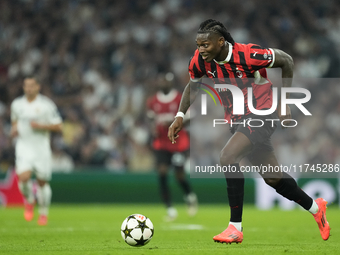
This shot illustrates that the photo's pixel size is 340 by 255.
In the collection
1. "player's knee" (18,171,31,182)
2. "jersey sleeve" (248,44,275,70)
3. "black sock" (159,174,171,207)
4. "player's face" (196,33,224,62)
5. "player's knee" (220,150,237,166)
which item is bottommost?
"black sock" (159,174,171,207)

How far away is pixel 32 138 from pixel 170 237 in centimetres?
359

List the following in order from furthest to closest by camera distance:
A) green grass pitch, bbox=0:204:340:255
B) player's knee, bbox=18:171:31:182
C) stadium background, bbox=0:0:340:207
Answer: stadium background, bbox=0:0:340:207 → player's knee, bbox=18:171:31:182 → green grass pitch, bbox=0:204:340:255

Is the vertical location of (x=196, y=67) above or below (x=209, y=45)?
below

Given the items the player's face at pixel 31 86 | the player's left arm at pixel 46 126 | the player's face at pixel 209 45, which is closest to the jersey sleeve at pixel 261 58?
the player's face at pixel 209 45

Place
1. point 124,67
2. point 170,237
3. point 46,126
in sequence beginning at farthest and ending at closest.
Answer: point 124,67 < point 46,126 < point 170,237

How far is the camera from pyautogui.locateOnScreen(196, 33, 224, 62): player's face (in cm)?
516

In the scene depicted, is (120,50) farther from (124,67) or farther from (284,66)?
(284,66)

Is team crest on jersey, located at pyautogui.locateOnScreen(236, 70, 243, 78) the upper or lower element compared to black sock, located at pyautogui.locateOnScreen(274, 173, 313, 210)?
upper

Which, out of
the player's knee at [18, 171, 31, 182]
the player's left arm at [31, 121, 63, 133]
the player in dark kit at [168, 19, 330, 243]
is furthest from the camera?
the player's knee at [18, 171, 31, 182]

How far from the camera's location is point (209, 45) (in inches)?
203

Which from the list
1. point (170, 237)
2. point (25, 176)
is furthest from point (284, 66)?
point (25, 176)

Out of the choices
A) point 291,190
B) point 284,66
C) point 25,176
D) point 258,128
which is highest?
point 284,66

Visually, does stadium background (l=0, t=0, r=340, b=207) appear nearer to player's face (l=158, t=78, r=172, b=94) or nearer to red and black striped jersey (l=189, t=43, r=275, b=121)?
player's face (l=158, t=78, r=172, b=94)

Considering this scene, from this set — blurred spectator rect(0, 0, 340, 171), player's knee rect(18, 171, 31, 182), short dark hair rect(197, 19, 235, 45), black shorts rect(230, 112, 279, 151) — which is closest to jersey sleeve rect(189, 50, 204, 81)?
short dark hair rect(197, 19, 235, 45)
